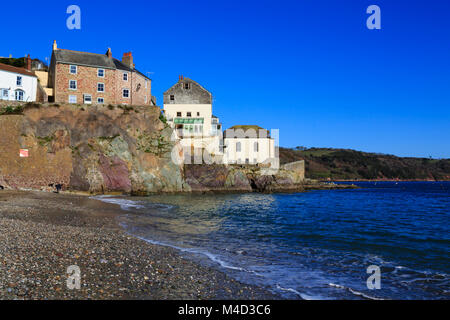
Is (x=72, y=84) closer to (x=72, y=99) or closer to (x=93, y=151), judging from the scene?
(x=72, y=99)

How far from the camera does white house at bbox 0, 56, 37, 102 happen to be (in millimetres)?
45844

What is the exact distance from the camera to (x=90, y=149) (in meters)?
45.2

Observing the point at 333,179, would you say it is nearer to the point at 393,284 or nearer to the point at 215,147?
the point at 215,147

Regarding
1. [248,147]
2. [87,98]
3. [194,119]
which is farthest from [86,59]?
[248,147]

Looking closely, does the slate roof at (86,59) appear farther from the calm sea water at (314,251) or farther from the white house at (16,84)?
the calm sea water at (314,251)

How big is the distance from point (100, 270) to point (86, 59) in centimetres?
5185

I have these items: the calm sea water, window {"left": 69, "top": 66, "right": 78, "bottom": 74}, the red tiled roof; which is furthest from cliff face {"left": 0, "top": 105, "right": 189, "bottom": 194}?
the calm sea water

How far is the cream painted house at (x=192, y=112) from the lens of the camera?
64062mm

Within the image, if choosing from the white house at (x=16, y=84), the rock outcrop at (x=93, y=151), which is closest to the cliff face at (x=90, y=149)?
the rock outcrop at (x=93, y=151)

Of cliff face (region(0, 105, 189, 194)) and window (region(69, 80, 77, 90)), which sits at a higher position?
window (region(69, 80, 77, 90))

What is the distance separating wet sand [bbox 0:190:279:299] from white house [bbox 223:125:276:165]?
61267 mm

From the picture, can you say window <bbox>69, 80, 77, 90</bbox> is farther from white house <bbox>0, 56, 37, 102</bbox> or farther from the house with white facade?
the house with white facade

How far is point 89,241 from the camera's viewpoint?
13.2 metres
